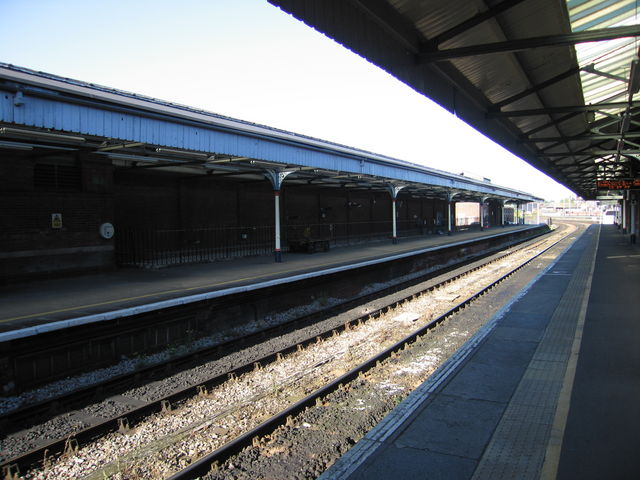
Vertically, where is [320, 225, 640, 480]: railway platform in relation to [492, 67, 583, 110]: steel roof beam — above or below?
below

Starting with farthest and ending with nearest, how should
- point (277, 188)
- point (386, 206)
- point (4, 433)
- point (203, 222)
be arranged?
point (386, 206) → point (203, 222) → point (277, 188) → point (4, 433)

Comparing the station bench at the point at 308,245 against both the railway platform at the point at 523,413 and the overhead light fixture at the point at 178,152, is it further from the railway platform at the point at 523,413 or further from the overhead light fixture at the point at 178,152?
the railway platform at the point at 523,413

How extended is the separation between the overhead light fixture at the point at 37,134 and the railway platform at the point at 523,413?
26.5 feet

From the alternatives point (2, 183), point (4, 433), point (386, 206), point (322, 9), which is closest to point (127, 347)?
point (4, 433)

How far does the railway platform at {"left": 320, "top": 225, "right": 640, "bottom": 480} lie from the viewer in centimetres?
370

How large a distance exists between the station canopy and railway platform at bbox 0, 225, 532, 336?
6.25 metres

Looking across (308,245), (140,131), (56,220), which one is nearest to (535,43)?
(140,131)

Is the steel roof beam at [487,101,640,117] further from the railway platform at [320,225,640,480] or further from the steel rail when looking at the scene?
the steel rail

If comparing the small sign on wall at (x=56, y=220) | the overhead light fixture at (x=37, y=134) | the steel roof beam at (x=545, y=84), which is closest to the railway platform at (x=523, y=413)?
the steel roof beam at (x=545, y=84)

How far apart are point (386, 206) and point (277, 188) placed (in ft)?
64.3

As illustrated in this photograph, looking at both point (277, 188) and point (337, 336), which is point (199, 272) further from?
point (337, 336)

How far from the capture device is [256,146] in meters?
12.9

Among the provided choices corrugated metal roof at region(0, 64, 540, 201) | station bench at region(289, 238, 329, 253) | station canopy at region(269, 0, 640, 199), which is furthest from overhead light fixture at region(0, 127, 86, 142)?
station bench at region(289, 238, 329, 253)

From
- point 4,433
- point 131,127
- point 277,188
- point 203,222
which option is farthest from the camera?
point 203,222
